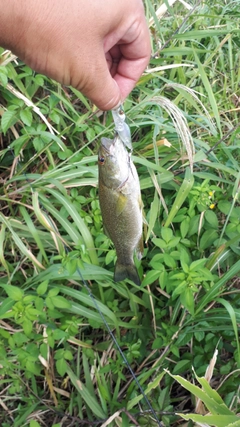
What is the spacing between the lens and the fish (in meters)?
1.69

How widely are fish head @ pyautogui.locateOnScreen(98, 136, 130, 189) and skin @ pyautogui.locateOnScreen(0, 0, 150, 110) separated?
19cm

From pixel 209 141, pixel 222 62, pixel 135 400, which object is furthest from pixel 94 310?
pixel 222 62

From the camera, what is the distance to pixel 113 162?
1.70 m

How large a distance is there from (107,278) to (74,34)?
1.40 metres

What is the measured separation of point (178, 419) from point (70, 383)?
74cm

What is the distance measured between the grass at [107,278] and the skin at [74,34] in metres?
0.52

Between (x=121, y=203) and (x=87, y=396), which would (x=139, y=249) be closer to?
(x=121, y=203)

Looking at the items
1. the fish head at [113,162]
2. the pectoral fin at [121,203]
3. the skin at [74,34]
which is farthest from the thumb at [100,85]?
the pectoral fin at [121,203]

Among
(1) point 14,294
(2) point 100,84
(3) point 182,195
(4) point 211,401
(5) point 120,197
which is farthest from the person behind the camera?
(3) point 182,195

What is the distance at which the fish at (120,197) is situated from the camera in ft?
5.53

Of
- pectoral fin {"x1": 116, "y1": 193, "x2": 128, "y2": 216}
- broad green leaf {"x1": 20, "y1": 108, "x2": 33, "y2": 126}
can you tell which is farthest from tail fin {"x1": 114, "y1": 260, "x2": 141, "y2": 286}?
broad green leaf {"x1": 20, "y1": 108, "x2": 33, "y2": 126}

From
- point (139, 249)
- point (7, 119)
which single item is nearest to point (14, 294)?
point (139, 249)

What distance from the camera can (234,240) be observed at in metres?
2.15

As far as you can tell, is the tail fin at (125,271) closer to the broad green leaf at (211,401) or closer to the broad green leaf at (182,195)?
the broad green leaf at (182,195)
